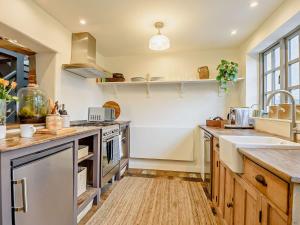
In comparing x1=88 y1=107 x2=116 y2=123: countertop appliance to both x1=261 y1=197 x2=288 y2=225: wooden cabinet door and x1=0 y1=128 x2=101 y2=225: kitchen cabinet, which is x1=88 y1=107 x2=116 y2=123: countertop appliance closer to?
x1=0 y1=128 x2=101 y2=225: kitchen cabinet

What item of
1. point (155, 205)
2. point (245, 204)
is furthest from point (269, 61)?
point (155, 205)

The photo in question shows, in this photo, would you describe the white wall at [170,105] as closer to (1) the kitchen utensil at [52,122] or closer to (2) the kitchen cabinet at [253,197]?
(2) the kitchen cabinet at [253,197]

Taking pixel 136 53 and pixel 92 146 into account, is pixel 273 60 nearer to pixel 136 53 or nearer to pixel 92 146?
pixel 136 53

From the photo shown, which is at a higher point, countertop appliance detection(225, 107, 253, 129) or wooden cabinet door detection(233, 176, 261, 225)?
countertop appliance detection(225, 107, 253, 129)

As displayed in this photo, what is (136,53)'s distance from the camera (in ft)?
12.3

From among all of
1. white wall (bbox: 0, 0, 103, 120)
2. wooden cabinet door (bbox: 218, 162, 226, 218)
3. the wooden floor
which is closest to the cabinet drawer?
wooden cabinet door (bbox: 218, 162, 226, 218)

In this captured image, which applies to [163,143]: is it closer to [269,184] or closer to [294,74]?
[294,74]

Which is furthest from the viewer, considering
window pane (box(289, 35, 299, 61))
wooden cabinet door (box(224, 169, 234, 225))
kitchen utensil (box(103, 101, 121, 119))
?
kitchen utensil (box(103, 101, 121, 119))

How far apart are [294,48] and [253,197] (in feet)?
6.74

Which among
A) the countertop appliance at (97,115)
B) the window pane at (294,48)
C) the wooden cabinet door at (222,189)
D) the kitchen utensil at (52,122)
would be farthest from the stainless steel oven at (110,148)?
the window pane at (294,48)

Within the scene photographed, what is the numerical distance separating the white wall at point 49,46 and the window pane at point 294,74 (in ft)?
9.82

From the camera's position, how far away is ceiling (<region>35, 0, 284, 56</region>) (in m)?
2.04

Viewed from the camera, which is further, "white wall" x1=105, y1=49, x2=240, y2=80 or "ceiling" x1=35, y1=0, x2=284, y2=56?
"white wall" x1=105, y1=49, x2=240, y2=80

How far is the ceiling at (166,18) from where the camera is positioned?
2035mm
